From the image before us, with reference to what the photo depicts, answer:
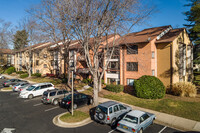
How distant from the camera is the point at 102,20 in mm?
14406

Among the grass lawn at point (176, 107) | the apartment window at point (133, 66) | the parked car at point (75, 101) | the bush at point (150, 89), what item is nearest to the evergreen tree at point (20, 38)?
the parked car at point (75, 101)

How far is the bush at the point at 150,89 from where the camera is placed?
58.4 feet

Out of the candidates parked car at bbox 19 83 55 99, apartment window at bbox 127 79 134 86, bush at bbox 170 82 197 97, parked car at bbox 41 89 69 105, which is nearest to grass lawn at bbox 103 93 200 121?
bush at bbox 170 82 197 97

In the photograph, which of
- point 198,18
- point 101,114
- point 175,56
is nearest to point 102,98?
point 101,114

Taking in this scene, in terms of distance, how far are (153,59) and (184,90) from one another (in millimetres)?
6198

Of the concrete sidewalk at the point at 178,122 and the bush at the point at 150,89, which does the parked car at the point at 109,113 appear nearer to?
the concrete sidewalk at the point at 178,122

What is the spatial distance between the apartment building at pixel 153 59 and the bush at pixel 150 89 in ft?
8.24

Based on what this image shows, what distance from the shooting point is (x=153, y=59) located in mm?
21609

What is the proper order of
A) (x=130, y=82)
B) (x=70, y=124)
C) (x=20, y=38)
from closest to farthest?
1. (x=70, y=124)
2. (x=130, y=82)
3. (x=20, y=38)

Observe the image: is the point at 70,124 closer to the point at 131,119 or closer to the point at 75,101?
the point at 75,101

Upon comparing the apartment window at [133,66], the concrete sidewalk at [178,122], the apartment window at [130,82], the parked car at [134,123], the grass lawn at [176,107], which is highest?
the apartment window at [133,66]

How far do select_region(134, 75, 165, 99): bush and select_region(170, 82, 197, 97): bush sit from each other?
2.72 meters

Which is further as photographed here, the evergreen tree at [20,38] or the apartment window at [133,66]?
the evergreen tree at [20,38]

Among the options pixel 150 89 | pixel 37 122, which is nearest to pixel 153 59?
pixel 150 89
